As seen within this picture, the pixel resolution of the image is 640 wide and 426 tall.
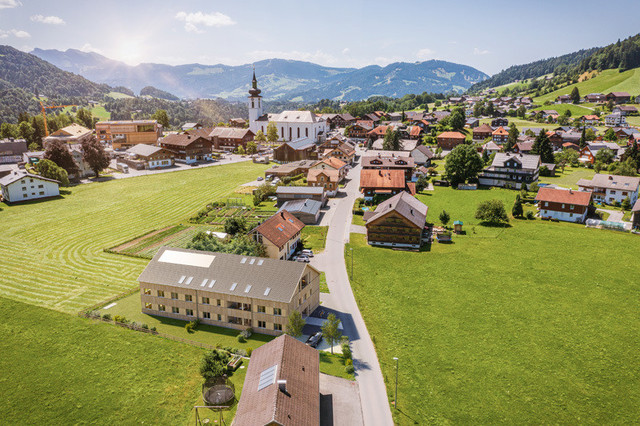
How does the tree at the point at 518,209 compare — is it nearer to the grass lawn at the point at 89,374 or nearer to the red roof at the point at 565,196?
the red roof at the point at 565,196

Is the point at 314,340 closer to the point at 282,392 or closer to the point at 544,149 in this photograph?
the point at 282,392

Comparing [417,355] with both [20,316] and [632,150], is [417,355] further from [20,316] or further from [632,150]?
[632,150]

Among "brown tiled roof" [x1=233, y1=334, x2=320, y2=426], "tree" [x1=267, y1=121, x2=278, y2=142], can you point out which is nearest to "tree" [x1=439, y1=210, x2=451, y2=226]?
"brown tiled roof" [x1=233, y1=334, x2=320, y2=426]

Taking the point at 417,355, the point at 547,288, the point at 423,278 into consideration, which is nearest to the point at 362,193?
the point at 423,278

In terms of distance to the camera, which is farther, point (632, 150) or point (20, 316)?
point (632, 150)

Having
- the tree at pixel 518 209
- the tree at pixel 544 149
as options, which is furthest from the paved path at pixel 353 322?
the tree at pixel 544 149
